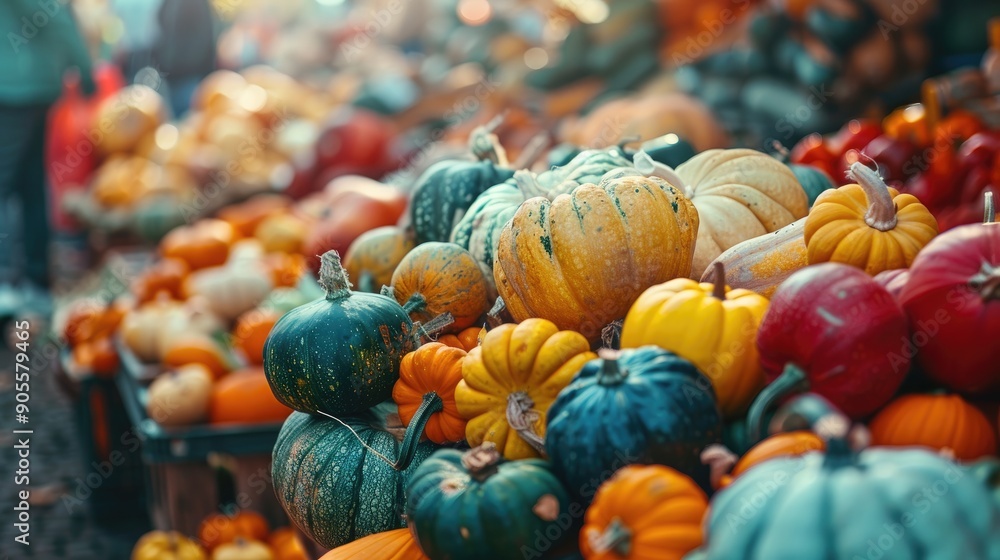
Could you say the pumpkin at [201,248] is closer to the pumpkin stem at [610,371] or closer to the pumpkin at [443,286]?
the pumpkin at [443,286]

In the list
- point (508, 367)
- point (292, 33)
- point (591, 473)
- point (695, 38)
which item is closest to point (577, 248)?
point (508, 367)

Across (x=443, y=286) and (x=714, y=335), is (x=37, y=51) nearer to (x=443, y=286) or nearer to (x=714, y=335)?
(x=443, y=286)

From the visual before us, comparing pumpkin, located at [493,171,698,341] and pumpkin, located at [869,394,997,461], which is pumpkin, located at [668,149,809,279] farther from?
pumpkin, located at [869,394,997,461]

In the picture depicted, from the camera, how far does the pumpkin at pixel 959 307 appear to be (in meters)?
1.57

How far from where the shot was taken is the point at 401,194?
5004 millimetres

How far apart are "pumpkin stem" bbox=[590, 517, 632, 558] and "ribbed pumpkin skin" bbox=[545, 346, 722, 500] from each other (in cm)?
19

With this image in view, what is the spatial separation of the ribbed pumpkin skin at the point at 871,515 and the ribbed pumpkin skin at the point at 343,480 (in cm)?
105

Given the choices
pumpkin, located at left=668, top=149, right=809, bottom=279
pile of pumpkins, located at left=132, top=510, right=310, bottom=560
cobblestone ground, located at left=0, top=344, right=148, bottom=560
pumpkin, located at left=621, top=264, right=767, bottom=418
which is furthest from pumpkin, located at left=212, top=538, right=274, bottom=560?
pumpkin, located at left=621, top=264, right=767, bottom=418

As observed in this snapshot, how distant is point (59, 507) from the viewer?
16.5 ft

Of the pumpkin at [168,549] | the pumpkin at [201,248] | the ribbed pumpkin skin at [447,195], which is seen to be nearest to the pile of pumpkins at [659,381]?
the ribbed pumpkin skin at [447,195]

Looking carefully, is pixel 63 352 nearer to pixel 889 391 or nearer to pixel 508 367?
pixel 508 367

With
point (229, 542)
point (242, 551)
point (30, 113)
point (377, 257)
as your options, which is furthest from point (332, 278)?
point (30, 113)

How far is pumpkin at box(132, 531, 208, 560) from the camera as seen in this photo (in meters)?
3.69

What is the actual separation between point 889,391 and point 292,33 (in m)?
12.0
